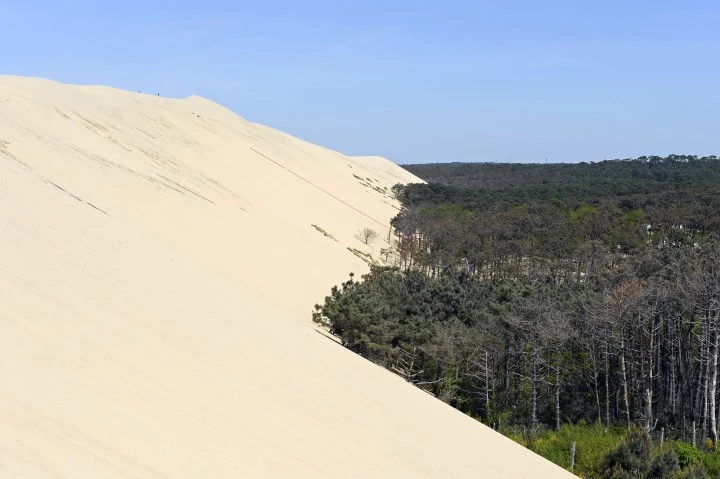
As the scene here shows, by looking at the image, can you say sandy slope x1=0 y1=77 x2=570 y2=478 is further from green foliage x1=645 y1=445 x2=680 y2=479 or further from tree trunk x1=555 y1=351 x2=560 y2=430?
tree trunk x1=555 y1=351 x2=560 y2=430

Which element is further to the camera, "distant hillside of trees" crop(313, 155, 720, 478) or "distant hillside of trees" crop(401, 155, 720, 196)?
"distant hillside of trees" crop(401, 155, 720, 196)

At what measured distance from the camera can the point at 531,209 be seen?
176 ft

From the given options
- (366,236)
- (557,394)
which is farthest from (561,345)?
(366,236)

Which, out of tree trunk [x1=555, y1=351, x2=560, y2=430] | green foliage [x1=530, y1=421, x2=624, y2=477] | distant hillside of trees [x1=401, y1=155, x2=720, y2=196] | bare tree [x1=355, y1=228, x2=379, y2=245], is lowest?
green foliage [x1=530, y1=421, x2=624, y2=477]

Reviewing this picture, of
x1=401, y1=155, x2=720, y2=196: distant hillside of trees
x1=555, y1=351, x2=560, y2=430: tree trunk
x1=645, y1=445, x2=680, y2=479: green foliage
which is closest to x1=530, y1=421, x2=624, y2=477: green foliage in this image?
x1=555, y1=351, x2=560, y2=430: tree trunk

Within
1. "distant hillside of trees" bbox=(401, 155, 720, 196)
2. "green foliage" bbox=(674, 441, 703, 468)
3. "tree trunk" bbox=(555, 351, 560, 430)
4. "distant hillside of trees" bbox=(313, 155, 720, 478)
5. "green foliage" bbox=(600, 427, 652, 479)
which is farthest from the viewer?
"distant hillside of trees" bbox=(401, 155, 720, 196)

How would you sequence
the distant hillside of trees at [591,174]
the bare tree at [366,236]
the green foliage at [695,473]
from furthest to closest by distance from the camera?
the distant hillside of trees at [591,174] < the bare tree at [366,236] < the green foliage at [695,473]

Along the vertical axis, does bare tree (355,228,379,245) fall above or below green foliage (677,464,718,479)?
above

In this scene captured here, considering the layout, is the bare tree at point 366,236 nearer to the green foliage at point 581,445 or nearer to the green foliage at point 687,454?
the green foliage at point 581,445

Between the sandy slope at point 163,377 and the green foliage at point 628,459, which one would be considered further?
the green foliage at point 628,459

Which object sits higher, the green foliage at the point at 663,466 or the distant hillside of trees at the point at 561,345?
the distant hillside of trees at the point at 561,345

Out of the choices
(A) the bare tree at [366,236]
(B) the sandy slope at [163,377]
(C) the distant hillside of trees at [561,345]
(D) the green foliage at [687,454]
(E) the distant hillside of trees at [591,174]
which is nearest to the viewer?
(B) the sandy slope at [163,377]

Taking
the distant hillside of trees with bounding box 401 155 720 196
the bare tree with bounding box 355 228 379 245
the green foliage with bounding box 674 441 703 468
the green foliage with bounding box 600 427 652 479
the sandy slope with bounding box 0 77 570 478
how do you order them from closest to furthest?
the sandy slope with bounding box 0 77 570 478, the green foliage with bounding box 600 427 652 479, the green foliage with bounding box 674 441 703 468, the bare tree with bounding box 355 228 379 245, the distant hillside of trees with bounding box 401 155 720 196

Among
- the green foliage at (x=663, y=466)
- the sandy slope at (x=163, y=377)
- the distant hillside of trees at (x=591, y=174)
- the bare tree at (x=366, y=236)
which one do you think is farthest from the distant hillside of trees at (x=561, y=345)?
the distant hillside of trees at (x=591, y=174)
